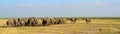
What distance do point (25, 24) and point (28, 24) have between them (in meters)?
0.56

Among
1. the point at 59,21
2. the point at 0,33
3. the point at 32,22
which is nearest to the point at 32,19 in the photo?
the point at 32,22

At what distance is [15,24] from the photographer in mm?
56250

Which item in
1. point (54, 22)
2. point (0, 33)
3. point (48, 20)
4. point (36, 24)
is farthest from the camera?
point (54, 22)

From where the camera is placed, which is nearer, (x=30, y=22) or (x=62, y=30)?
(x=62, y=30)

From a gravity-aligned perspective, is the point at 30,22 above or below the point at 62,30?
above

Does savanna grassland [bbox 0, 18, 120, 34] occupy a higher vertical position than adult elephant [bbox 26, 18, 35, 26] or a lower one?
lower

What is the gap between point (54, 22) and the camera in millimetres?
69000

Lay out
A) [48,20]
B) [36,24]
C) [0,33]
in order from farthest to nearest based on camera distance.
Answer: [48,20], [36,24], [0,33]

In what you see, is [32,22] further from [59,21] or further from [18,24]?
[59,21]

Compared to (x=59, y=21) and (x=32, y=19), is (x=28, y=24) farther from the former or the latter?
(x=59, y=21)

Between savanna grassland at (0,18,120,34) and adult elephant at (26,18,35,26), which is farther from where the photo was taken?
adult elephant at (26,18,35,26)

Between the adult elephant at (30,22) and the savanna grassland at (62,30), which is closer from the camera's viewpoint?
the savanna grassland at (62,30)

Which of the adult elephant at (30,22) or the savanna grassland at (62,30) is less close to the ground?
the adult elephant at (30,22)

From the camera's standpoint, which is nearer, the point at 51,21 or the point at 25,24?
the point at 25,24
